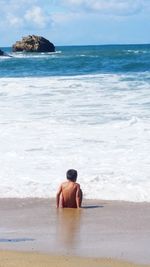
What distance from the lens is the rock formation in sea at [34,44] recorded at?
81750 millimetres

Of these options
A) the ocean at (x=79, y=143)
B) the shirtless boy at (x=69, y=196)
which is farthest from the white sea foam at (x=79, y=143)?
the shirtless boy at (x=69, y=196)

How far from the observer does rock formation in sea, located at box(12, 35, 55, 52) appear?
268ft

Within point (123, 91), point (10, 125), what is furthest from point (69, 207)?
point (123, 91)

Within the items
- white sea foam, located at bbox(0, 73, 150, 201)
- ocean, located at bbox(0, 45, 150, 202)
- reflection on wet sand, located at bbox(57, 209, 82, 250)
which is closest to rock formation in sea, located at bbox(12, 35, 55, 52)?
ocean, located at bbox(0, 45, 150, 202)

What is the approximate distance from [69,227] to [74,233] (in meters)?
0.35

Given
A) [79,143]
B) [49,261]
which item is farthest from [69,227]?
[79,143]

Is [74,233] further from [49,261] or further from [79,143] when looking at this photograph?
[79,143]

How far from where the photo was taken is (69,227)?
756cm

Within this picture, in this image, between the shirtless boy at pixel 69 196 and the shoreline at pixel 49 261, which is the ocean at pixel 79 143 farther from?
the shoreline at pixel 49 261

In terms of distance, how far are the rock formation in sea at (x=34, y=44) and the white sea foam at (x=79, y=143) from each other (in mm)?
61223

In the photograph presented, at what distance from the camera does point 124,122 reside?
591 inches

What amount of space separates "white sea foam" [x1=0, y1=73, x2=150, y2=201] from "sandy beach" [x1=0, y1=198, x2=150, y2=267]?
2.06 feet

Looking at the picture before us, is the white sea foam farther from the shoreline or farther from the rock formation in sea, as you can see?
the rock formation in sea

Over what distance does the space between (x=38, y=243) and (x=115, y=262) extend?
1008 mm
